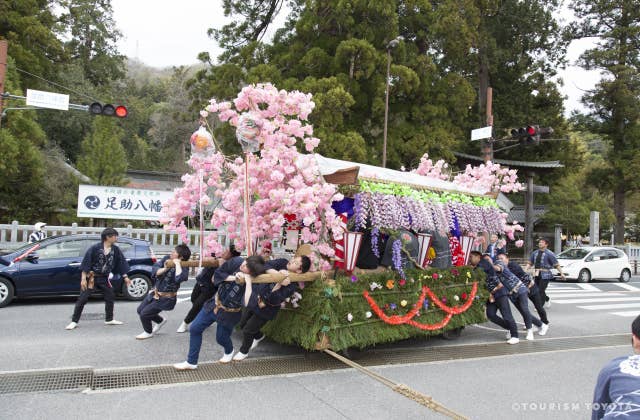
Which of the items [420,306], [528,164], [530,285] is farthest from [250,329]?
[528,164]

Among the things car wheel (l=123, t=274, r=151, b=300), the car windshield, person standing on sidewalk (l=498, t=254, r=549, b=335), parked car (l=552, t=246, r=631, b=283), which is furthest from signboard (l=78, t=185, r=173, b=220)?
the car windshield

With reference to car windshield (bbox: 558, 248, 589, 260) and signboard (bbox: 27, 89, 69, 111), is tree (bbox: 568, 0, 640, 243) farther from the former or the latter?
signboard (bbox: 27, 89, 69, 111)

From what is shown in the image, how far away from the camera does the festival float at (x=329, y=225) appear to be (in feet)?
19.7

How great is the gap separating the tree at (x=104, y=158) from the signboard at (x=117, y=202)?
5.53 metres

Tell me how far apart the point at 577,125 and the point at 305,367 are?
2779 centimetres

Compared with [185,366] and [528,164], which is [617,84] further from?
[185,366]

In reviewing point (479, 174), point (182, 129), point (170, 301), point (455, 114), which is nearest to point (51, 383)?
point (170, 301)

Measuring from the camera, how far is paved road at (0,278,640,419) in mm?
4543

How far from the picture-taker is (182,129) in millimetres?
39875

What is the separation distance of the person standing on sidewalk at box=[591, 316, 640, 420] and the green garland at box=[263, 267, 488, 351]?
3.53 m

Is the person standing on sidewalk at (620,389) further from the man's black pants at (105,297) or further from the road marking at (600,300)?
the road marking at (600,300)

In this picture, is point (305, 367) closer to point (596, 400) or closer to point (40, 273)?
point (596, 400)

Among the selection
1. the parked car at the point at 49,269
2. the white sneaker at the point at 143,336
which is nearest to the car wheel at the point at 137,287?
the parked car at the point at 49,269

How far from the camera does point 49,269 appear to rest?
9773 mm
